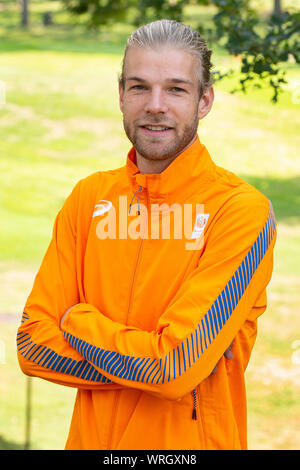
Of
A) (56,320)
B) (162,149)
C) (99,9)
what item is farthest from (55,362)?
A: (99,9)

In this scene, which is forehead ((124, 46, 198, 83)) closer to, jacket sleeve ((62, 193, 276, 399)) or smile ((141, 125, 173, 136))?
smile ((141, 125, 173, 136))

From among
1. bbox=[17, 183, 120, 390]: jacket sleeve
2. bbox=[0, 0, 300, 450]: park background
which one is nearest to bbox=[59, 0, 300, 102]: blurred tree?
bbox=[0, 0, 300, 450]: park background

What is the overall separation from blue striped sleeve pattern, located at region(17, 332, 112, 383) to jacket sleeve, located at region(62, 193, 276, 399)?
0.05 metres

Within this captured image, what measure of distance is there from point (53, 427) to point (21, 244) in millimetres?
6850

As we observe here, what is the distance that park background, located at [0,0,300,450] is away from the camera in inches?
276

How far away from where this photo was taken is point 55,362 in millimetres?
2330


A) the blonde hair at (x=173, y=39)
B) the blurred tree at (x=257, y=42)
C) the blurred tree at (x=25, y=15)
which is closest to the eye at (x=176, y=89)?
the blonde hair at (x=173, y=39)

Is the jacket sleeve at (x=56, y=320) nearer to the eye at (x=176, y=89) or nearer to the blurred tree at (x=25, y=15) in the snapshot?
the eye at (x=176, y=89)

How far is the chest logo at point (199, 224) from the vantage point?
225cm

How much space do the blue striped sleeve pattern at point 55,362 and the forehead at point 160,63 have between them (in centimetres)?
90

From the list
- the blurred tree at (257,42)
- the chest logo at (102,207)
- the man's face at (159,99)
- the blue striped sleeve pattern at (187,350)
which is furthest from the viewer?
the blurred tree at (257,42)

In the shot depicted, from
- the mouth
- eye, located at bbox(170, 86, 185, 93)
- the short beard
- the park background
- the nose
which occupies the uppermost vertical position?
eye, located at bbox(170, 86, 185, 93)

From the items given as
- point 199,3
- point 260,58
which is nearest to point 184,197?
point 260,58

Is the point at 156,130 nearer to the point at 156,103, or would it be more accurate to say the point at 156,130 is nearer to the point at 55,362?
the point at 156,103
